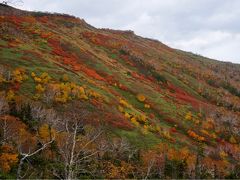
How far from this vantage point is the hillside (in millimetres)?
37562

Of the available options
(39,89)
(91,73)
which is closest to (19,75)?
(39,89)

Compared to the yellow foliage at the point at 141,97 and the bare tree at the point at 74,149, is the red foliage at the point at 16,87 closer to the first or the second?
the bare tree at the point at 74,149

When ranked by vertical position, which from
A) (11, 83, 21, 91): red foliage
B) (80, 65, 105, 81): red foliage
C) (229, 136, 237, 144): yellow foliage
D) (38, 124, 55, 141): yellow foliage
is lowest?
(229, 136, 237, 144): yellow foliage

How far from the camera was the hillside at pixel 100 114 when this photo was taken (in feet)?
123

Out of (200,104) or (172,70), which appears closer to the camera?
(200,104)

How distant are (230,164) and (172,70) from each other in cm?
6944

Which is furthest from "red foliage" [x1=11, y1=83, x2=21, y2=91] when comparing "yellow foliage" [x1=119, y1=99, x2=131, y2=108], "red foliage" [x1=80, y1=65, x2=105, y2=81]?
"red foliage" [x1=80, y1=65, x2=105, y2=81]

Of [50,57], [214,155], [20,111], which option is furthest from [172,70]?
[20,111]

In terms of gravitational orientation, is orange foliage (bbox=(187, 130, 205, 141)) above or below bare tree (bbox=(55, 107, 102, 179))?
below

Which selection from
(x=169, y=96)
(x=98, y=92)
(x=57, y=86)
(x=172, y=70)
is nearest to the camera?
(x=57, y=86)

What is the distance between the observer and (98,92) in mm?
69438

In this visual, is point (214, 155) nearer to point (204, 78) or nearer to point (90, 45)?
point (90, 45)

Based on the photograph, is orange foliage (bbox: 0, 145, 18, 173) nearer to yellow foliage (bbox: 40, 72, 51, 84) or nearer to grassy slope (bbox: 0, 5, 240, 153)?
grassy slope (bbox: 0, 5, 240, 153)

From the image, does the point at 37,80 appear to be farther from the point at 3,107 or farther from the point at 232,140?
the point at 232,140
